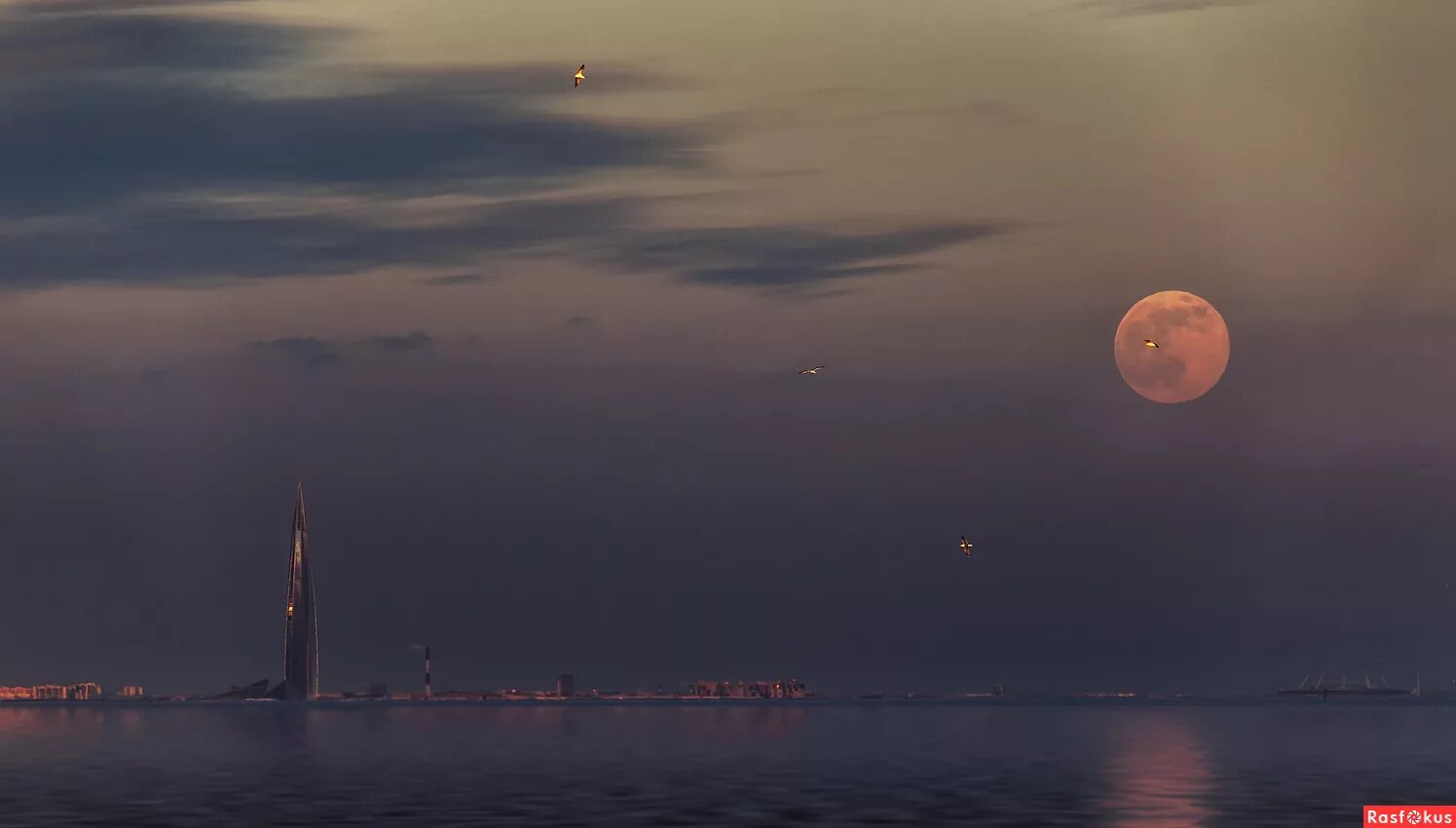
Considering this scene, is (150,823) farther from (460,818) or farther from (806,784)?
(806,784)

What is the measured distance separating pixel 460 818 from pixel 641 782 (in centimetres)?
4810

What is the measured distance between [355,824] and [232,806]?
75.3ft

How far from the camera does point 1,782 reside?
199m

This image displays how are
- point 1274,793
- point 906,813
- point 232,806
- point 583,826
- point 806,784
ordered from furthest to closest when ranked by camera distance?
point 806,784
point 1274,793
point 232,806
point 906,813
point 583,826

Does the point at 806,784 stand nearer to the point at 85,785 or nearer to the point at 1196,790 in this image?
the point at 1196,790

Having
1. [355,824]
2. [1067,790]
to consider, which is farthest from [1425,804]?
[355,824]

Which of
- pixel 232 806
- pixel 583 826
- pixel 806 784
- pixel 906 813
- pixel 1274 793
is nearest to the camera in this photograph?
pixel 583 826

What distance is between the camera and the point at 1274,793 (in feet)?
589

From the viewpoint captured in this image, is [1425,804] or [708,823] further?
[1425,804]

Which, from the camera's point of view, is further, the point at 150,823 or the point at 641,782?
the point at 641,782

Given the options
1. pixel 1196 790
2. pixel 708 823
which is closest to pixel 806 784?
pixel 1196 790
